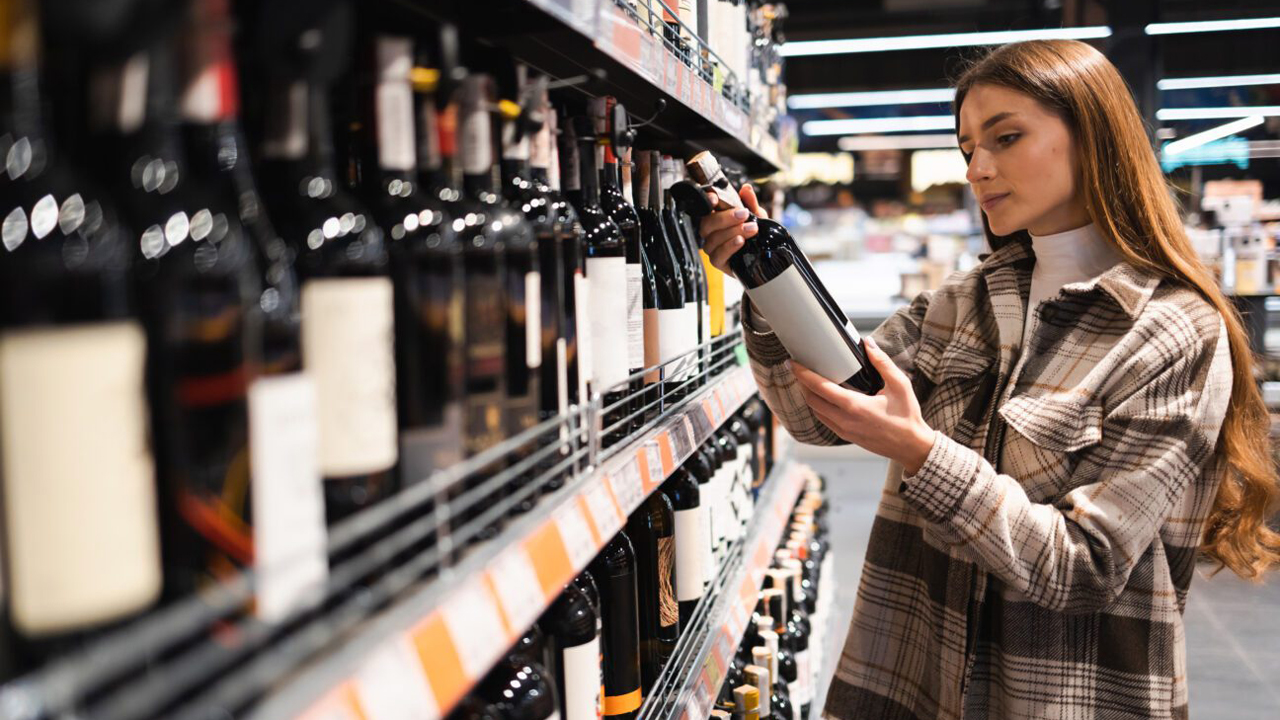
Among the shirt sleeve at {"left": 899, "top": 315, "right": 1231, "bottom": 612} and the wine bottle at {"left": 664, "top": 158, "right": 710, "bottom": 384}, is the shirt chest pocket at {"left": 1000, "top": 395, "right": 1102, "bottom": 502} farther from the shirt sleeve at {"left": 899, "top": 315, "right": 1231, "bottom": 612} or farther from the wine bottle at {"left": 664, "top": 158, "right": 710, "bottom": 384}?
the wine bottle at {"left": 664, "top": 158, "right": 710, "bottom": 384}

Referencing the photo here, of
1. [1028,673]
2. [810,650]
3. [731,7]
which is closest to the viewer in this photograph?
[1028,673]

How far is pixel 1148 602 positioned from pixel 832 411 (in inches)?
23.3

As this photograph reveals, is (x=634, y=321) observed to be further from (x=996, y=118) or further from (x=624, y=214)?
(x=996, y=118)

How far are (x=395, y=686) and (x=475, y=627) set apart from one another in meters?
0.11

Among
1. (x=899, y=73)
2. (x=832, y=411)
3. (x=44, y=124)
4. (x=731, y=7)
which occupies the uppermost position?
(x=899, y=73)

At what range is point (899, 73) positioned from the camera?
820 centimetres

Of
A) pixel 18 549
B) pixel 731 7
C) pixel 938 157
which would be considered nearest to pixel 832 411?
pixel 731 7

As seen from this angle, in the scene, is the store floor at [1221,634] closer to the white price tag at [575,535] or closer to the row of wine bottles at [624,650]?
the row of wine bottles at [624,650]

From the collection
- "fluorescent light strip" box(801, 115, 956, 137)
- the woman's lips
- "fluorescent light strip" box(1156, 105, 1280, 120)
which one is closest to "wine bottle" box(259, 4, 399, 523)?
the woman's lips

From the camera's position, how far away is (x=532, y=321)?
0.94m

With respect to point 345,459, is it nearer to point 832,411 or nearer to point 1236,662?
point 832,411

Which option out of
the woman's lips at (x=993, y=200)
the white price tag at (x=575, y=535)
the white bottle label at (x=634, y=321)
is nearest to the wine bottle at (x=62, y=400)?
the white price tag at (x=575, y=535)

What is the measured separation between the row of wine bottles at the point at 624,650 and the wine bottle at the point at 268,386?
449 mm

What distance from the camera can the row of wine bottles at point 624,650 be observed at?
3.34ft
